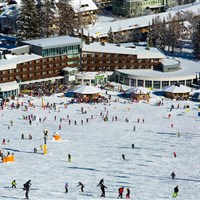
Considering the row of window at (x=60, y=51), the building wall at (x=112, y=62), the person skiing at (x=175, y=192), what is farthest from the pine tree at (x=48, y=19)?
the person skiing at (x=175, y=192)

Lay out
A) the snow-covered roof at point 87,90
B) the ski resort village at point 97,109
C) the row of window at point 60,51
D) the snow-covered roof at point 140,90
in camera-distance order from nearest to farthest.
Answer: the ski resort village at point 97,109 → the snow-covered roof at point 140,90 → the snow-covered roof at point 87,90 → the row of window at point 60,51

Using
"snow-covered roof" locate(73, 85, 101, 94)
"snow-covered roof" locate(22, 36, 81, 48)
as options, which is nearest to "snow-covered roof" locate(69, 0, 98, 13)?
"snow-covered roof" locate(22, 36, 81, 48)

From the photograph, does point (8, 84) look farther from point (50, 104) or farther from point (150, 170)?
point (150, 170)

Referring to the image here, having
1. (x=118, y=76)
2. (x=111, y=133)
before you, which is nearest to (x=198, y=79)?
(x=118, y=76)

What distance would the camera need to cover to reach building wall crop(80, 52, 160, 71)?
91.1 metres

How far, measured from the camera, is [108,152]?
195ft

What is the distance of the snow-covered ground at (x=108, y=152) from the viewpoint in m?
48.1

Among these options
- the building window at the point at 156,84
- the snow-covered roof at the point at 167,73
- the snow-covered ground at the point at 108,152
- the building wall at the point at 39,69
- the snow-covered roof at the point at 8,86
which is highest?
the building wall at the point at 39,69

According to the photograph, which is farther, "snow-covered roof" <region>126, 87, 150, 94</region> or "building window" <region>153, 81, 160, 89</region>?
"building window" <region>153, 81, 160, 89</region>

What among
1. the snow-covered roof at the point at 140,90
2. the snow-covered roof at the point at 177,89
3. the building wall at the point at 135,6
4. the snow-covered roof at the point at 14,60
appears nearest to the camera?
the snow-covered roof at the point at 140,90

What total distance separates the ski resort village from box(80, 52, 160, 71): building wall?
16 centimetres

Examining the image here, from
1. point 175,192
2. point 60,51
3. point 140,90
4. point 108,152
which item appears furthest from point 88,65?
point 175,192

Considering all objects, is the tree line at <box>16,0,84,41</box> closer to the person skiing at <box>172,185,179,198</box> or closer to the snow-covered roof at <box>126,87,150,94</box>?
the snow-covered roof at <box>126,87,150,94</box>

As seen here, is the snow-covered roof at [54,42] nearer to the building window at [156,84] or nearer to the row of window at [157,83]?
the row of window at [157,83]
